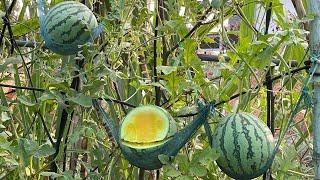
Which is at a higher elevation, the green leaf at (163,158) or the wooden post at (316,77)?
the wooden post at (316,77)

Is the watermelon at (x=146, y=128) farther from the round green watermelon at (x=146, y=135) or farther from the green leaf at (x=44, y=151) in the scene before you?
the green leaf at (x=44, y=151)

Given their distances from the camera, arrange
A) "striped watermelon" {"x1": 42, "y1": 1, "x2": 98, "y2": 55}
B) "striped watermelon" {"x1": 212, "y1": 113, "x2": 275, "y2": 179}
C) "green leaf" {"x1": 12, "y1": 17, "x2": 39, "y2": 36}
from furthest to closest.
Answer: "green leaf" {"x1": 12, "y1": 17, "x2": 39, "y2": 36} < "striped watermelon" {"x1": 42, "y1": 1, "x2": 98, "y2": 55} < "striped watermelon" {"x1": 212, "y1": 113, "x2": 275, "y2": 179}

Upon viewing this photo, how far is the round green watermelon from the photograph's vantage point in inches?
30.9

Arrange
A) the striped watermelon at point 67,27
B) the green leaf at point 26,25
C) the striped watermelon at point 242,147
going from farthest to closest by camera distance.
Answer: the green leaf at point 26,25
the striped watermelon at point 67,27
the striped watermelon at point 242,147

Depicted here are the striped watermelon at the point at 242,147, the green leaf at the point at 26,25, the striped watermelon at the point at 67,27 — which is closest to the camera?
the striped watermelon at the point at 242,147

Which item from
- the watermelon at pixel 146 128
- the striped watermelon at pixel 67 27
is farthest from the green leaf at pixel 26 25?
the watermelon at pixel 146 128

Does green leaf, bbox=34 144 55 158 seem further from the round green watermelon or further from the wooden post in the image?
the wooden post

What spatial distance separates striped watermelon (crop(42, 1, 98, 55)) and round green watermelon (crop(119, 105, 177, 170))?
0.17 m

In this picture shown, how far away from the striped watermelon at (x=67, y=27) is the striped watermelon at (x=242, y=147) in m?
0.26

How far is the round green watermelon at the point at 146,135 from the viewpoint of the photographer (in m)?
0.78

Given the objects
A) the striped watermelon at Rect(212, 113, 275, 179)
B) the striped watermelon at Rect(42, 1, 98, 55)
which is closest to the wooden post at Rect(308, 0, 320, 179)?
the striped watermelon at Rect(212, 113, 275, 179)

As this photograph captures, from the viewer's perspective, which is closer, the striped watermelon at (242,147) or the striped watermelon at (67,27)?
the striped watermelon at (242,147)

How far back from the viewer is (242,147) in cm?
76

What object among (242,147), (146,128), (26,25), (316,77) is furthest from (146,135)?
(26,25)
